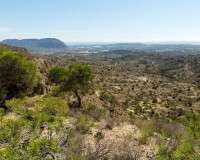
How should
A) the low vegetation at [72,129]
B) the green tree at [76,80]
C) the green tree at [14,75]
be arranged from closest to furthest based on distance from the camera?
the low vegetation at [72,129]
the green tree at [14,75]
the green tree at [76,80]

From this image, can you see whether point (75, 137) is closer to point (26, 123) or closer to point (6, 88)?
point (26, 123)

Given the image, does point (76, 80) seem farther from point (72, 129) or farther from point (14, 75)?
point (72, 129)

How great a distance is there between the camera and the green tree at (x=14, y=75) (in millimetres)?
23844

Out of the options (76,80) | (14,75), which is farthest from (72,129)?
(76,80)

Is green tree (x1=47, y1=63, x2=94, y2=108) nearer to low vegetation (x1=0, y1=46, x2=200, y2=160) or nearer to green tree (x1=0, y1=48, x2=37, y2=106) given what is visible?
low vegetation (x1=0, y1=46, x2=200, y2=160)

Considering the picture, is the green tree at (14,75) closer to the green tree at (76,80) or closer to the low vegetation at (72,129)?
the low vegetation at (72,129)

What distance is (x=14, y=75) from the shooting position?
Result: 2441cm

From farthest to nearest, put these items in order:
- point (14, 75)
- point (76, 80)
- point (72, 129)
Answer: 1. point (76, 80)
2. point (14, 75)
3. point (72, 129)

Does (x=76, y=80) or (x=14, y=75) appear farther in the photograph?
(x=76, y=80)

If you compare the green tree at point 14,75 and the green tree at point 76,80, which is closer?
the green tree at point 14,75

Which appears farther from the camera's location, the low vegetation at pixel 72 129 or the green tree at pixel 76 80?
the green tree at pixel 76 80

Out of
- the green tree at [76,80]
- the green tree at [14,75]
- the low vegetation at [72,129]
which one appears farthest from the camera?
the green tree at [76,80]

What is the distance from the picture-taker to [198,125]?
8.70m

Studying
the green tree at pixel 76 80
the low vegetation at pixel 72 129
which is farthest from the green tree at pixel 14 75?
the green tree at pixel 76 80
